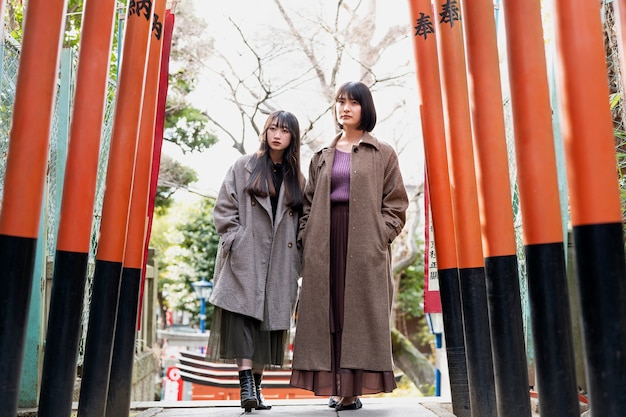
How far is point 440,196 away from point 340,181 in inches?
45.0

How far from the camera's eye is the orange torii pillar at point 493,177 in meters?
2.70

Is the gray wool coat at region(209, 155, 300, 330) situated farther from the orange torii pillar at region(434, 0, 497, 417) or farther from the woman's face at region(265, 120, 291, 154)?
the orange torii pillar at region(434, 0, 497, 417)

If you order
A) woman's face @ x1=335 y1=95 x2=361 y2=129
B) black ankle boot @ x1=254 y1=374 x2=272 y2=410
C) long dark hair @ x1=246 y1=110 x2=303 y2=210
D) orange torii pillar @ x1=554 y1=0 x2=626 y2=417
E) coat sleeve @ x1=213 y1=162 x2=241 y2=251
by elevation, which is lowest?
black ankle boot @ x1=254 y1=374 x2=272 y2=410

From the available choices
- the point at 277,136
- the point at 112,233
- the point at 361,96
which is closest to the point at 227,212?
the point at 277,136

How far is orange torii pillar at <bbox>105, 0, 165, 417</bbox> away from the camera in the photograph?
3646mm

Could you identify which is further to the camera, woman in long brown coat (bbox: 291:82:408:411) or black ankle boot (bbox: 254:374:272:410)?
black ankle boot (bbox: 254:374:272:410)

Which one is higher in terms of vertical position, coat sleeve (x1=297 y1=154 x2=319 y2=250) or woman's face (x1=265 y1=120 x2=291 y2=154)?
woman's face (x1=265 y1=120 x2=291 y2=154)

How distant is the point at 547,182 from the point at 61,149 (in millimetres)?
3956

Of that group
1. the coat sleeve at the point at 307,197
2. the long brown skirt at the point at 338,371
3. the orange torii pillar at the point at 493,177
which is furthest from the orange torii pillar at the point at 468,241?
the coat sleeve at the point at 307,197

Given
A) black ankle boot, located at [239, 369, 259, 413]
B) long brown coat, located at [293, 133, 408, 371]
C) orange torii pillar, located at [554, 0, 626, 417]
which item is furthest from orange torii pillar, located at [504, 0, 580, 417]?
black ankle boot, located at [239, 369, 259, 413]

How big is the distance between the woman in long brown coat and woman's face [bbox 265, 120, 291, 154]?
0.33 metres

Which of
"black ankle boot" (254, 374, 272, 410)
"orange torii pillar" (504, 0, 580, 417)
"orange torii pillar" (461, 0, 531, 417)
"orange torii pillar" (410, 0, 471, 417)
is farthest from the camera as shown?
"black ankle boot" (254, 374, 272, 410)

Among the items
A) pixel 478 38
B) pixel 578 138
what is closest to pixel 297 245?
pixel 478 38

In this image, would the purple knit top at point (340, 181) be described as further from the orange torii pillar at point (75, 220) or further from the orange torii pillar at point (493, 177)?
the orange torii pillar at point (75, 220)
